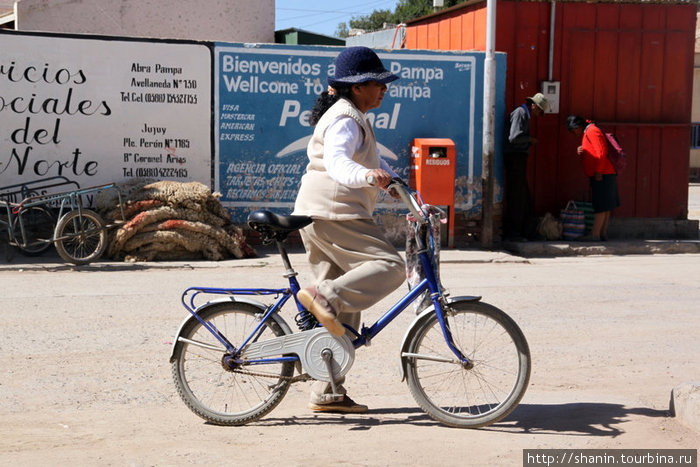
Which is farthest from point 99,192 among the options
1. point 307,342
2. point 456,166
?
point 307,342

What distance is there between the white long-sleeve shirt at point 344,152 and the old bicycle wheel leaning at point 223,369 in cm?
84

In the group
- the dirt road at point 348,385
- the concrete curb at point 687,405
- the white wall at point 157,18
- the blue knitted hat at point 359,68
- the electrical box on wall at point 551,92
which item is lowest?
the dirt road at point 348,385

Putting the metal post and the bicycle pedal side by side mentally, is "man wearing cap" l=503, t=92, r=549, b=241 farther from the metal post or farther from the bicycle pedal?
the bicycle pedal

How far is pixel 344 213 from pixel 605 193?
364 inches

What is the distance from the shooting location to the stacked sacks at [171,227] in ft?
37.6

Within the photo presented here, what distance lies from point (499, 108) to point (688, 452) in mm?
9307

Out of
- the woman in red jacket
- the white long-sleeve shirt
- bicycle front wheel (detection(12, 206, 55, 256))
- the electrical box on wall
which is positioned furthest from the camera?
the electrical box on wall

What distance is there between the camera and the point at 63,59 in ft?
39.8

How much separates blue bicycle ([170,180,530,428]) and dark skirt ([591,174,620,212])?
889 centimetres

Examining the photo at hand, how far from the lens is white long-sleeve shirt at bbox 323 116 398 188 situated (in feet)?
15.0

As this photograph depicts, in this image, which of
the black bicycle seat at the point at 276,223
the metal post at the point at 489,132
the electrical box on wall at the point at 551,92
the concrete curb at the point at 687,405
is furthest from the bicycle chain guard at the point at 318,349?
the electrical box on wall at the point at 551,92

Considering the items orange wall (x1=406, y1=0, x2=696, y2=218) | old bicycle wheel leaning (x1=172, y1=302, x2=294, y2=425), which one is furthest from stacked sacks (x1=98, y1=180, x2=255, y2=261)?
old bicycle wheel leaning (x1=172, y1=302, x2=294, y2=425)

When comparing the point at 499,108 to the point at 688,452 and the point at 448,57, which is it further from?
the point at 688,452

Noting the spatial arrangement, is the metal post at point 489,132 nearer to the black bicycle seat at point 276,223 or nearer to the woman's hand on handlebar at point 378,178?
the black bicycle seat at point 276,223
